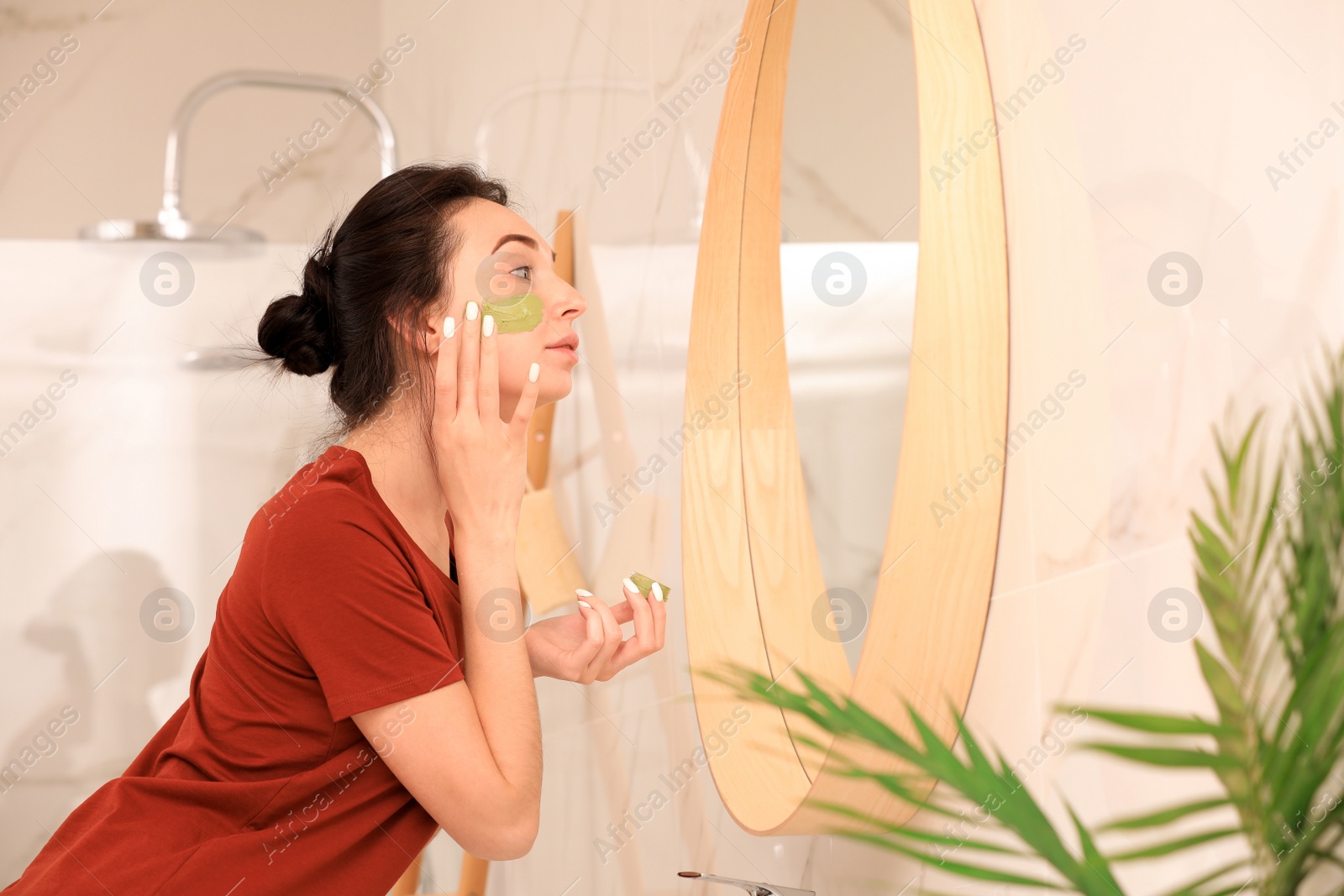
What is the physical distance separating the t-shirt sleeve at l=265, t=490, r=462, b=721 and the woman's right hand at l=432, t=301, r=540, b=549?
64 millimetres

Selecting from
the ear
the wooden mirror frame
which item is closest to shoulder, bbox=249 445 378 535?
the ear

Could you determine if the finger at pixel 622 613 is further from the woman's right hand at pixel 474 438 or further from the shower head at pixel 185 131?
the shower head at pixel 185 131

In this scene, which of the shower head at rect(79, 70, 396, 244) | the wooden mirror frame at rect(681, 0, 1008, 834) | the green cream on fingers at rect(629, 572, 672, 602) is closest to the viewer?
the wooden mirror frame at rect(681, 0, 1008, 834)

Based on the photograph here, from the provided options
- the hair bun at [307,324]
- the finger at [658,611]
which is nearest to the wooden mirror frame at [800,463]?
the finger at [658,611]

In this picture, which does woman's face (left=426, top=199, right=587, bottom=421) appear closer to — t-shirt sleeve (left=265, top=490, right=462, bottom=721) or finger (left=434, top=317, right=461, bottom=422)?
finger (left=434, top=317, right=461, bottom=422)

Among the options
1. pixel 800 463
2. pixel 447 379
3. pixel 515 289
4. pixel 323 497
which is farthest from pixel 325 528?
pixel 800 463

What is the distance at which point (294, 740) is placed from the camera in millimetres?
704

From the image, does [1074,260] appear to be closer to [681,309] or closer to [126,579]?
[681,309]

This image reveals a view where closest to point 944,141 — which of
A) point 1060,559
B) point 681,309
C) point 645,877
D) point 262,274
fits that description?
point 1060,559

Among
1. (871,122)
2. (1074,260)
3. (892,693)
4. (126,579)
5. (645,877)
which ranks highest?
(871,122)

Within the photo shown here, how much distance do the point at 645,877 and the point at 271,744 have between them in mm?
513

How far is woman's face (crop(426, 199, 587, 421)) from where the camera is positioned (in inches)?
31.1

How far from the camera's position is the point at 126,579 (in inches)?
69.0

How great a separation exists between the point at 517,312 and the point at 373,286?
4.8 inches
